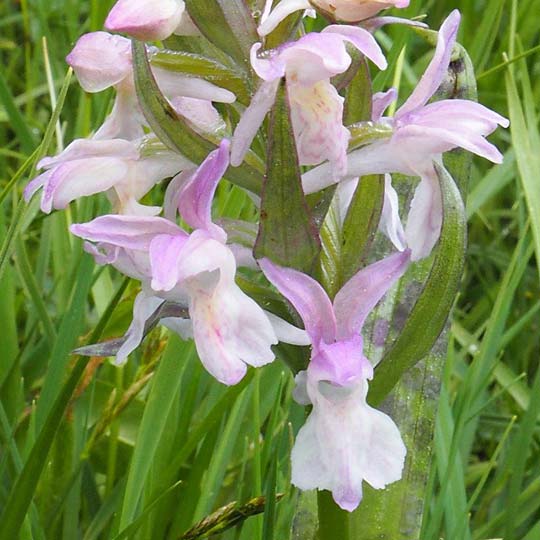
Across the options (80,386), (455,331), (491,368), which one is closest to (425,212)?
(491,368)

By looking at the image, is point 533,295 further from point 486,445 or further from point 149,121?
point 149,121

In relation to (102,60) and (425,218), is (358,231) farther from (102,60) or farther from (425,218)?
(102,60)

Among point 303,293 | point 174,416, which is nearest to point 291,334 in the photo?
point 303,293

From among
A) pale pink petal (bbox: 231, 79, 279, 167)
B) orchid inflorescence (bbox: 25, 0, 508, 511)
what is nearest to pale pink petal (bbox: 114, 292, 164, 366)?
orchid inflorescence (bbox: 25, 0, 508, 511)

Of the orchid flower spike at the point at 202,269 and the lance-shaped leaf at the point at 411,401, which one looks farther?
the lance-shaped leaf at the point at 411,401

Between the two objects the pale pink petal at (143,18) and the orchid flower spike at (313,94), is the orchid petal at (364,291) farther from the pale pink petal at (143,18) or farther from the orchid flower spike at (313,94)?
the pale pink petal at (143,18)

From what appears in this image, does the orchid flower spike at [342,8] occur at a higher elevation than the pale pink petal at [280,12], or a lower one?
lower

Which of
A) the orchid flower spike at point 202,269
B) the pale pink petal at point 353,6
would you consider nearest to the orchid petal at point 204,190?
the orchid flower spike at point 202,269
